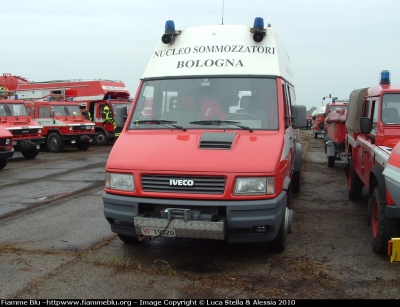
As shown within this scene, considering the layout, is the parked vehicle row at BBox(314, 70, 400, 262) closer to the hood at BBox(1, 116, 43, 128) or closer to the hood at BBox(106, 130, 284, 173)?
the hood at BBox(106, 130, 284, 173)

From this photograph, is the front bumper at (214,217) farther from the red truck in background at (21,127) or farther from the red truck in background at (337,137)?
the red truck in background at (21,127)

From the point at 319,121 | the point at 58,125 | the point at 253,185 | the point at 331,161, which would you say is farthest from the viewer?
the point at 319,121

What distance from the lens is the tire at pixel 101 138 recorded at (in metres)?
23.2

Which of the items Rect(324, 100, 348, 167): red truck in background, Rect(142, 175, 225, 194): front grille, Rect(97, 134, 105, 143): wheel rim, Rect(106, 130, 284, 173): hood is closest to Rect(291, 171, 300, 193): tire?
Rect(324, 100, 348, 167): red truck in background

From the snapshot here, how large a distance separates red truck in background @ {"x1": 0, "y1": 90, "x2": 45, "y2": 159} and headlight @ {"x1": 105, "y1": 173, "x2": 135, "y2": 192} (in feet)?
42.1

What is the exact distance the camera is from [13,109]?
57.8ft

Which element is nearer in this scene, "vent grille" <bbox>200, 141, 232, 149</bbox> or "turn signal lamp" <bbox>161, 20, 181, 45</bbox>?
"vent grille" <bbox>200, 141, 232, 149</bbox>

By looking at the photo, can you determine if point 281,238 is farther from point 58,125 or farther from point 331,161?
point 58,125

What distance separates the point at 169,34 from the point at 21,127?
1243 cm

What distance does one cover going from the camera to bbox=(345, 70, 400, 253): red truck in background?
5.26 m

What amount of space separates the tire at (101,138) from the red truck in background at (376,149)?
51.8 ft

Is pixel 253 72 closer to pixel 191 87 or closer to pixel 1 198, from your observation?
pixel 191 87

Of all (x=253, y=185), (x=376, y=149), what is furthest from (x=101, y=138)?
(x=253, y=185)

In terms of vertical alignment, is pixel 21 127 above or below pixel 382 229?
above
